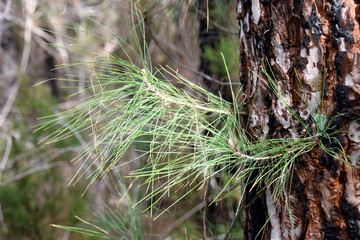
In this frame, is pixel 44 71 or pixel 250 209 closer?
pixel 250 209

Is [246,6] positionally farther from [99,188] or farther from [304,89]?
[99,188]

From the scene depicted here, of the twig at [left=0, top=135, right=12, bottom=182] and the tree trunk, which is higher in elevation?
the tree trunk

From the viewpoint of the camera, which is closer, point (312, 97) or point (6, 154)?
point (312, 97)

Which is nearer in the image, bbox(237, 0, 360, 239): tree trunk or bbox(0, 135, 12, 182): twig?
bbox(237, 0, 360, 239): tree trunk

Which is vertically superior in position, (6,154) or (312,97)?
(312,97)

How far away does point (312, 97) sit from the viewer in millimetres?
643

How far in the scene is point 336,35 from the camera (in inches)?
24.0

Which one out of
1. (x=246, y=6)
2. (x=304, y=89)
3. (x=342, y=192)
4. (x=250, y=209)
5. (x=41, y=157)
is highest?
(x=246, y=6)

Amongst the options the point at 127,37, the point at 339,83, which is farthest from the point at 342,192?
the point at 127,37

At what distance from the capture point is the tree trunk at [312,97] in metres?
0.61

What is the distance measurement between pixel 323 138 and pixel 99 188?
3.05 metres

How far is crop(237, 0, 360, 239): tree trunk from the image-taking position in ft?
1.99

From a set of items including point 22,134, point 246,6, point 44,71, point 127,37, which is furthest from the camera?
point 44,71

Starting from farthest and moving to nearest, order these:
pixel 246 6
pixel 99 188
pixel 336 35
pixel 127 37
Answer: pixel 99 188 < pixel 127 37 < pixel 246 6 < pixel 336 35
